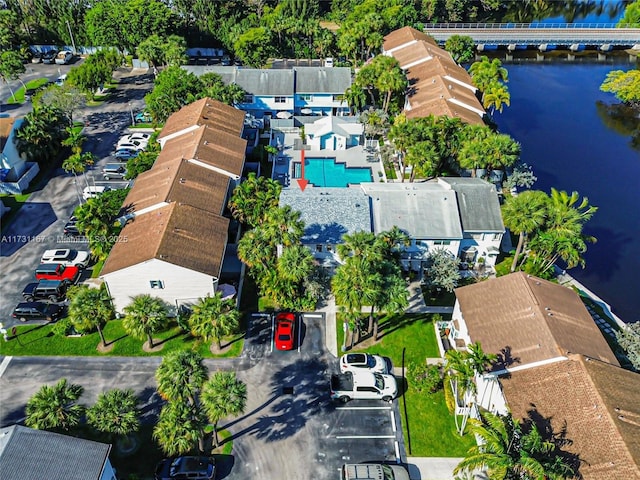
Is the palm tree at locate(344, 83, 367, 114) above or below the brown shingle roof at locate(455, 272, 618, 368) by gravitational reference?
above

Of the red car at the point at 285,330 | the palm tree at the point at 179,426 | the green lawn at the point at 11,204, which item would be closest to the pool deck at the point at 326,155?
the red car at the point at 285,330

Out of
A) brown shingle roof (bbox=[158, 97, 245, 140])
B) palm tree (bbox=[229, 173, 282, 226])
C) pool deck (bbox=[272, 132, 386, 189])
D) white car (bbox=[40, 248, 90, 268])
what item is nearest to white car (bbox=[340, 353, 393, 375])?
palm tree (bbox=[229, 173, 282, 226])

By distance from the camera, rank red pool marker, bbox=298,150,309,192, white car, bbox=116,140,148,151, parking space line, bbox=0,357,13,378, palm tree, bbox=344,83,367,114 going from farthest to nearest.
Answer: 1. palm tree, bbox=344,83,367,114
2. white car, bbox=116,140,148,151
3. red pool marker, bbox=298,150,309,192
4. parking space line, bbox=0,357,13,378

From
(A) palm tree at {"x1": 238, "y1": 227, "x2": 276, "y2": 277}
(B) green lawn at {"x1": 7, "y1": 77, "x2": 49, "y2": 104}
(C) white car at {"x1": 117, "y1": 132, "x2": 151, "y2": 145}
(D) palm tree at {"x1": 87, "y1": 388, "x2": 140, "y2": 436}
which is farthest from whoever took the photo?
(B) green lawn at {"x1": 7, "y1": 77, "x2": 49, "y2": 104}

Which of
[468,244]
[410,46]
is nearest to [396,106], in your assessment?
[410,46]

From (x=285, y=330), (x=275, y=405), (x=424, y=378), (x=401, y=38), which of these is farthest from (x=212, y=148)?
(x=401, y=38)

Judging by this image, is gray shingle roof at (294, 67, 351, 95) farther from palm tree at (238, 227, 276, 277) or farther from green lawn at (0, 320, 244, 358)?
green lawn at (0, 320, 244, 358)

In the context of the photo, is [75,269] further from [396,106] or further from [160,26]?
[160,26]
